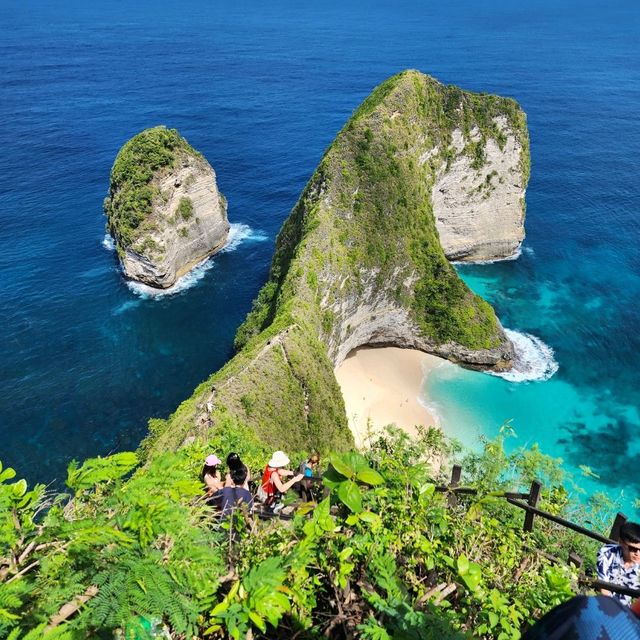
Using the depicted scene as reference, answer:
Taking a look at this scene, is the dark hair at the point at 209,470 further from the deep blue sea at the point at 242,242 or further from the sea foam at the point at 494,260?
the sea foam at the point at 494,260

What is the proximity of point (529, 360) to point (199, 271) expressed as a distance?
116 ft

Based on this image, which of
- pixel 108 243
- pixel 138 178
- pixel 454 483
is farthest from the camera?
pixel 108 243

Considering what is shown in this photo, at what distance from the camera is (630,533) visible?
26.1ft

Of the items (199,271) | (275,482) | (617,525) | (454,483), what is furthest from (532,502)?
(199,271)

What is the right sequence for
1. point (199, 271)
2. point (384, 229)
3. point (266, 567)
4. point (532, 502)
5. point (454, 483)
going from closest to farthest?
point (266, 567) < point (532, 502) < point (454, 483) < point (384, 229) < point (199, 271)

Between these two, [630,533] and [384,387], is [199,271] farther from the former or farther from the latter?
[630,533]

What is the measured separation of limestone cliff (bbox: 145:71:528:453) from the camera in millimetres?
26750

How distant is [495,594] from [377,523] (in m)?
1.59

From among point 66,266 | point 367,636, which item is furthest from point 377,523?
point 66,266

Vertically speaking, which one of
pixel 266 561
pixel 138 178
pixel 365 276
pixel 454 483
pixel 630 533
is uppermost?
pixel 266 561

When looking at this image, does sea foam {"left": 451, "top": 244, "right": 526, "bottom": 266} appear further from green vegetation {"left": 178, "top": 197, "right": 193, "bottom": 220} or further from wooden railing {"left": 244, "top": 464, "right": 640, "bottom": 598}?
wooden railing {"left": 244, "top": 464, "right": 640, "bottom": 598}

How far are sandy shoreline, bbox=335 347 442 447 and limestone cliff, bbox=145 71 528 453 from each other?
4.43ft

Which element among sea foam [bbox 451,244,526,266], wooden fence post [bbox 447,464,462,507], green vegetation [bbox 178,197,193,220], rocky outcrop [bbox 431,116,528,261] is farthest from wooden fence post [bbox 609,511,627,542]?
green vegetation [bbox 178,197,193,220]

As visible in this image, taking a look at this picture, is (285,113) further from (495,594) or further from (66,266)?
(495,594)
